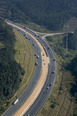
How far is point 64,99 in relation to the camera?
134500 millimetres

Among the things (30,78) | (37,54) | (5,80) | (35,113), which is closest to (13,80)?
(5,80)

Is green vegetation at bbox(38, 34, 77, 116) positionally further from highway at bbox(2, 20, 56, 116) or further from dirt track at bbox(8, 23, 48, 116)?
dirt track at bbox(8, 23, 48, 116)

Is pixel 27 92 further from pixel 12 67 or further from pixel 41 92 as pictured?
pixel 12 67

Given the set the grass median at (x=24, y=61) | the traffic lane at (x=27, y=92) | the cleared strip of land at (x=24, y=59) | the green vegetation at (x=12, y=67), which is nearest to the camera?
the traffic lane at (x=27, y=92)

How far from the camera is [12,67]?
137875 mm

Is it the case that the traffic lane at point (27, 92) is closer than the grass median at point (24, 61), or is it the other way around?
the traffic lane at point (27, 92)

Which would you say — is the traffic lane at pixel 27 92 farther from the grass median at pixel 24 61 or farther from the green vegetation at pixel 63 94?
the green vegetation at pixel 63 94

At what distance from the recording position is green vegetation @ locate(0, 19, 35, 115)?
122688 millimetres

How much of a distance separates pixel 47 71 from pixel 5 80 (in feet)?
162

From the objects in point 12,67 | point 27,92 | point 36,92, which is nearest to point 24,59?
point 12,67

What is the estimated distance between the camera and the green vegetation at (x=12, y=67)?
12269cm

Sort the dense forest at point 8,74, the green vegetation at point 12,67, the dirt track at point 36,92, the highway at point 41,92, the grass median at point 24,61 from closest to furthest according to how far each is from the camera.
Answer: the dirt track at point 36,92 < the highway at point 41,92 < the dense forest at point 8,74 < the green vegetation at point 12,67 < the grass median at point 24,61

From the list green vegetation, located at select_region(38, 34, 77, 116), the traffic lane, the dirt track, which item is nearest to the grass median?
the traffic lane

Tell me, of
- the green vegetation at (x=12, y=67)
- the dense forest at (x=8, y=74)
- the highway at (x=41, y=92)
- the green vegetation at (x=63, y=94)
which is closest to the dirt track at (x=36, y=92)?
the highway at (x=41, y=92)
